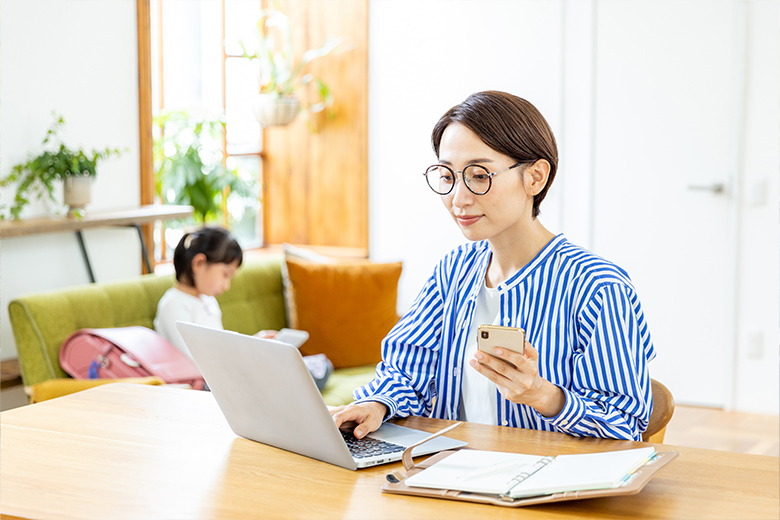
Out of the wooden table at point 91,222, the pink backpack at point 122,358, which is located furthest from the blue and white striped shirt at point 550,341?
the wooden table at point 91,222

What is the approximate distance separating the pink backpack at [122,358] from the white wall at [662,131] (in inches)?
64.3

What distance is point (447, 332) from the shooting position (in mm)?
1516

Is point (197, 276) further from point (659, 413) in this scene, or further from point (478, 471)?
point (478, 471)

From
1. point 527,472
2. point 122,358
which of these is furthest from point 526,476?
point 122,358

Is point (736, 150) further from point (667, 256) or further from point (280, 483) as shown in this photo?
point (280, 483)

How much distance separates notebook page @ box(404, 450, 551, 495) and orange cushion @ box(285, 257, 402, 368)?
7.00 feet

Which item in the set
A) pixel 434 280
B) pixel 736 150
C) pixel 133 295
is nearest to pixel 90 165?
pixel 133 295

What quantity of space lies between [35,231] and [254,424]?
1947 mm

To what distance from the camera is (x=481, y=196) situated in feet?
4.53

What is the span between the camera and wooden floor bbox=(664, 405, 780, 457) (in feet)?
10.5

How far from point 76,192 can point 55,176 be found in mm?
97

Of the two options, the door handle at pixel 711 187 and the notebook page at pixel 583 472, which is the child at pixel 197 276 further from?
the door handle at pixel 711 187

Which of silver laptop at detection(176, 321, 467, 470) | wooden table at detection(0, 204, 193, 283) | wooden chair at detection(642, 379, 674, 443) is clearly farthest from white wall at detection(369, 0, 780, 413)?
silver laptop at detection(176, 321, 467, 470)

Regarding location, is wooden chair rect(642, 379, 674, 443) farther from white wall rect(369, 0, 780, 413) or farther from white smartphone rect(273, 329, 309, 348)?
white wall rect(369, 0, 780, 413)
